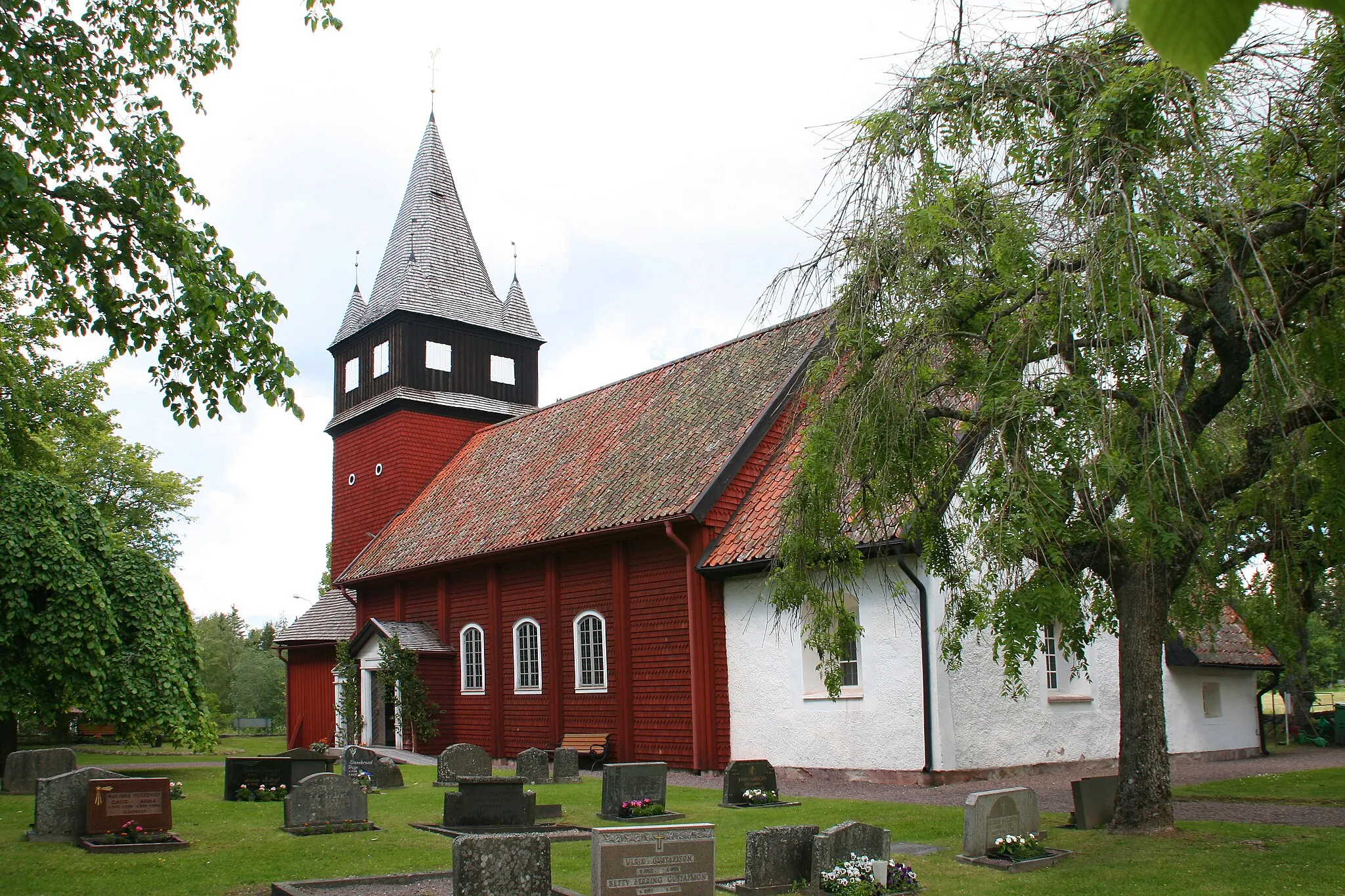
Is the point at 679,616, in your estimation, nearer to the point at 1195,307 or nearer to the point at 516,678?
the point at 516,678

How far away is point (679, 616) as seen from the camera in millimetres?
19641

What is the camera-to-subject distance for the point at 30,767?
16.5 meters

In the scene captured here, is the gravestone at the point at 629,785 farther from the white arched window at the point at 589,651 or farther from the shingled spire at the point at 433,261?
the shingled spire at the point at 433,261

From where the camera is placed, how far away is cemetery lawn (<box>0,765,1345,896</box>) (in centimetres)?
919

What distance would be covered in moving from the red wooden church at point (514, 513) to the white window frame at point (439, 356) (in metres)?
0.05

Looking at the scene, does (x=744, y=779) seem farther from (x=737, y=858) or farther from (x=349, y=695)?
(x=349, y=695)

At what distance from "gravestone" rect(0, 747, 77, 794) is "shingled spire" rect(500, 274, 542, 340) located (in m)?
17.8

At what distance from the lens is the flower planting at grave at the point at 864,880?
8.79 meters

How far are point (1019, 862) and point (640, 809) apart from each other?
4.91 m

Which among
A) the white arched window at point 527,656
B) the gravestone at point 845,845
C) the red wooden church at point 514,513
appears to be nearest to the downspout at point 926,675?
the red wooden church at point 514,513

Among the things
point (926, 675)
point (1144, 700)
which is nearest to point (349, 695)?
point (926, 675)

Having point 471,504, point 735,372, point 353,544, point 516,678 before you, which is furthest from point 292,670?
point 735,372

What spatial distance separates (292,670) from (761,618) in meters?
19.8

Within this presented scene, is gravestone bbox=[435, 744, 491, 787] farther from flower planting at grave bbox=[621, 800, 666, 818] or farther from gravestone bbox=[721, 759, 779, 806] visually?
flower planting at grave bbox=[621, 800, 666, 818]
